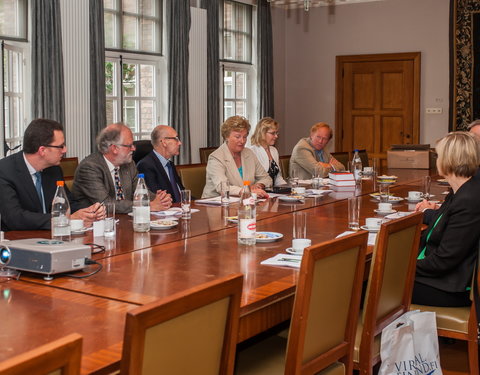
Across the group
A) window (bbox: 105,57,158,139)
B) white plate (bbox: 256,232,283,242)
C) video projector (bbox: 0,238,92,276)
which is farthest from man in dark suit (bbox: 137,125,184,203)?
window (bbox: 105,57,158,139)

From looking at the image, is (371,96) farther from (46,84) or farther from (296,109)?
(46,84)

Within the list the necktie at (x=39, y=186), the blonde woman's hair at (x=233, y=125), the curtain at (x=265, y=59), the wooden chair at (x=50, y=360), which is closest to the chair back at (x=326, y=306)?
the wooden chair at (x=50, y=360)

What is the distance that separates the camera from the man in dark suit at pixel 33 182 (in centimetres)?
351

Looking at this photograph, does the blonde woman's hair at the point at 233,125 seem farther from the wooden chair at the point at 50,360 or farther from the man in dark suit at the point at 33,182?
the wooden chair at the point at 50,360

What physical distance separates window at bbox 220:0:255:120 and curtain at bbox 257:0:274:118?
0.15 m

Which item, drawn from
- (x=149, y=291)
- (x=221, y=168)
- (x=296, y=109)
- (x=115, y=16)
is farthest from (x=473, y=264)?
(x=296, y=109)

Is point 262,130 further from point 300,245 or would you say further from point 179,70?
point 300,245

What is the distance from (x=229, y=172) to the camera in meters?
5.50

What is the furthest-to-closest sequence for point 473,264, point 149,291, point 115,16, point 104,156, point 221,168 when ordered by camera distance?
point 115,16, point 221,168, point 104,156, point 473,264, point 149,291

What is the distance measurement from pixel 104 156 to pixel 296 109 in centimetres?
711

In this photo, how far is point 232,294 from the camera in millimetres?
1630

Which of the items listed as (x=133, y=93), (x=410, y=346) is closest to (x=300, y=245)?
(x=410, y=346)

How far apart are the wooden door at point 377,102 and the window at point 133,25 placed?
350 cm

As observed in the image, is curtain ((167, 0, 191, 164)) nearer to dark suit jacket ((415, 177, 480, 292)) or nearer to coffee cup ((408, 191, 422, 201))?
coffee cup ((408, 191, 422, 201))
